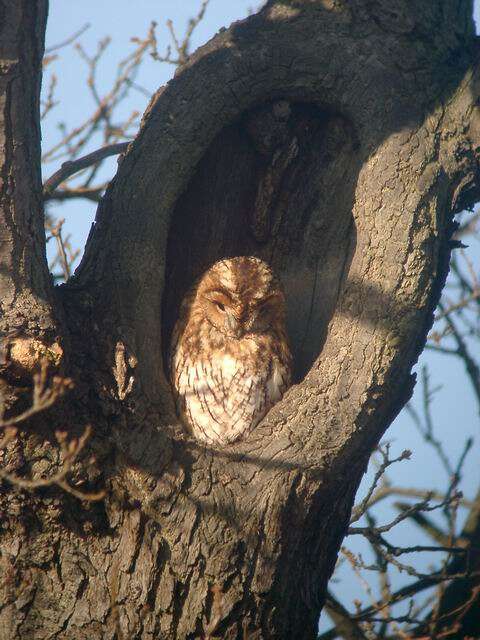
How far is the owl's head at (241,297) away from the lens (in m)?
3.07

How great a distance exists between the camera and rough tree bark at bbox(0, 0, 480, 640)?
215cm

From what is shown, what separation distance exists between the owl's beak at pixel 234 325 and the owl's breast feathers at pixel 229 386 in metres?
0.05

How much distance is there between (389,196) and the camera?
2.65m

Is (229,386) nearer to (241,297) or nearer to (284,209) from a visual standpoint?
(241,297)

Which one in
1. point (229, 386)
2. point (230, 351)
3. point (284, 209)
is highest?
point (284, 209)

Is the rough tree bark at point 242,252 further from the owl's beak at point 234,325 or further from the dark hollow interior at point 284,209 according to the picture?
the owl's beak at point 234,325

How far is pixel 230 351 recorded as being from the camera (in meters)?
3.14

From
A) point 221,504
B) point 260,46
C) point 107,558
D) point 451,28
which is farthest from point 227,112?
point 107,558

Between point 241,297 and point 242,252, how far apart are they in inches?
12.7

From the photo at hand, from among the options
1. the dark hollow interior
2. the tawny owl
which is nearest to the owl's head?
the tawny owl

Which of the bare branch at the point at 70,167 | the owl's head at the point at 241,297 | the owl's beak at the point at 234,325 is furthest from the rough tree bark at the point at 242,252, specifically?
the bare branch at the point at 70,167

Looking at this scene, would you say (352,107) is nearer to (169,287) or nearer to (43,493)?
(169,287)

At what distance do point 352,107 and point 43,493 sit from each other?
6.10 ft

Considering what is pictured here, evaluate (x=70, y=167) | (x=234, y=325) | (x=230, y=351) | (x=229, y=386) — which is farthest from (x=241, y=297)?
(x=70, y=167)
